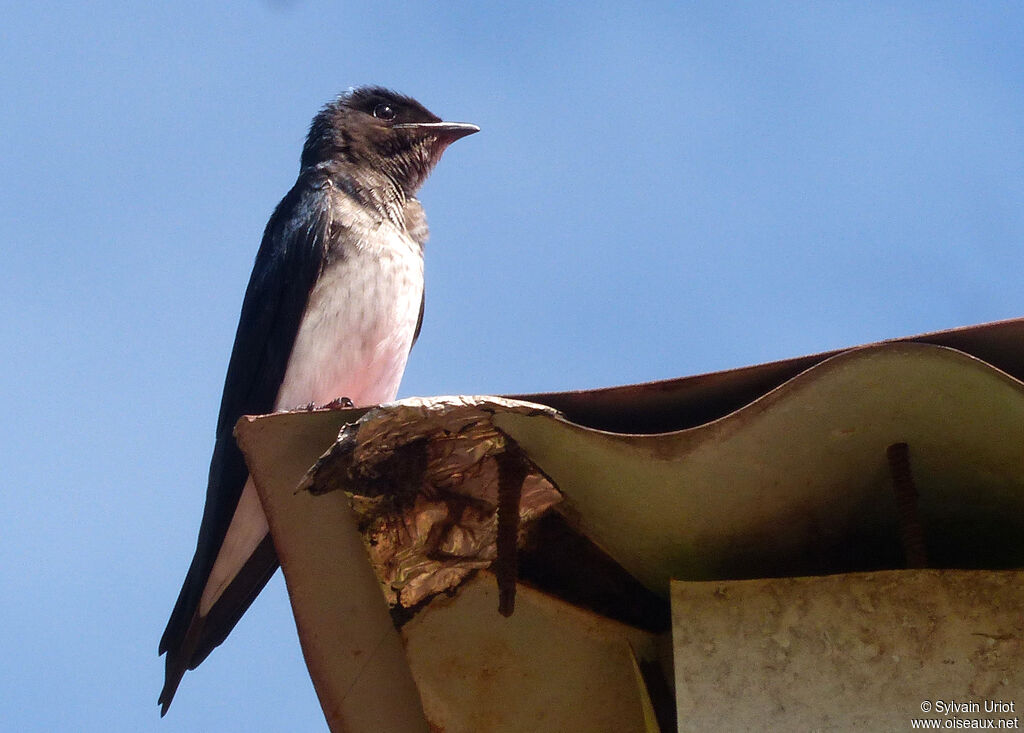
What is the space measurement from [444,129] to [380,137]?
0.35 meters

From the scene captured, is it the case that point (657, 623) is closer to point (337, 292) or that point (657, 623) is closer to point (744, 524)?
point (744, 524)

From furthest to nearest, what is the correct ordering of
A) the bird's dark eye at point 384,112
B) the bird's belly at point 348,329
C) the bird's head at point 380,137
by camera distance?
the bird's dark eye at point 384,112, the bird's head at point 380,137, the bird's belly at point 348,329

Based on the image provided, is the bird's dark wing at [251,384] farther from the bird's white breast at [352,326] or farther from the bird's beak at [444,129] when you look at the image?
the bird's beak at [444,129]

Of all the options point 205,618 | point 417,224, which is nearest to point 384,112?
point 417,224

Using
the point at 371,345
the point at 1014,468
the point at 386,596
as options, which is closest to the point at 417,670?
the point at 386,596

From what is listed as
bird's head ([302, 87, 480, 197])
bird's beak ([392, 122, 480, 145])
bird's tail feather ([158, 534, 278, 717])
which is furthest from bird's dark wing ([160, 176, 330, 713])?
bird's beak ([392, 122, 480, 145])

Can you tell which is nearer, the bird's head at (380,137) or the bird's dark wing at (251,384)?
the bird's dark wing at (251,384)

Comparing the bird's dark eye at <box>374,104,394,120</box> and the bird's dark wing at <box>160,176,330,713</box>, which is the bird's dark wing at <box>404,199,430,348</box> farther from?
the bird's dark eye at <box>374,104,394,120</box>

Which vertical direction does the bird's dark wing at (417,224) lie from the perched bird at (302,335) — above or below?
above

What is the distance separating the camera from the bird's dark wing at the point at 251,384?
4637 millimetres

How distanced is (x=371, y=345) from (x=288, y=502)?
7.67ft

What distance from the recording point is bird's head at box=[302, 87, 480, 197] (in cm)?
643

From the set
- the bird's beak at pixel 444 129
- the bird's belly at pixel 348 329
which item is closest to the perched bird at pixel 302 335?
the bird's belly at pixel 348 329

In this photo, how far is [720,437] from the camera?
261cm
